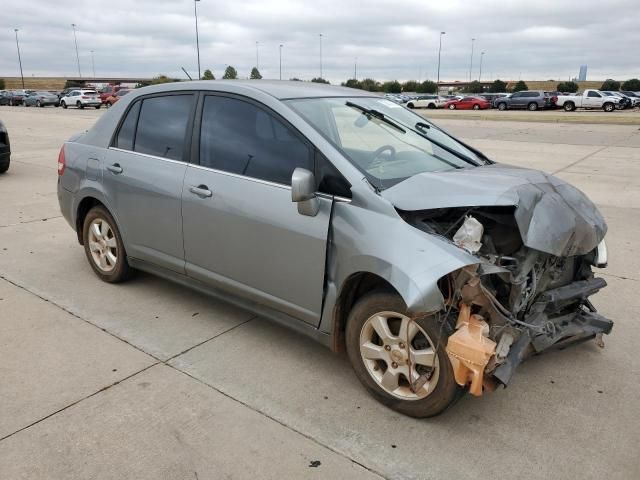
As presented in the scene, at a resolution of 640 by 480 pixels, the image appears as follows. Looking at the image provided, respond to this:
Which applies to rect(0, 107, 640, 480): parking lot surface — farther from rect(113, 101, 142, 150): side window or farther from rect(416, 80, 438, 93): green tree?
rect(416, 80, 438, 93): green tree

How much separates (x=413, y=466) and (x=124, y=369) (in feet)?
6.11

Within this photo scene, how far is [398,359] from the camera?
2928mm

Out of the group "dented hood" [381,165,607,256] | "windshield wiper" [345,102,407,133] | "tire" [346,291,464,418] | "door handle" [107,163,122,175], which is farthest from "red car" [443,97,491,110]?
"tire" [346,291,464,418]

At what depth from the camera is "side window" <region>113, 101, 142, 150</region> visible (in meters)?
4.39

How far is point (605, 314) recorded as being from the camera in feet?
13.9

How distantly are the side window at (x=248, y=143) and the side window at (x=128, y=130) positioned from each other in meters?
0.87

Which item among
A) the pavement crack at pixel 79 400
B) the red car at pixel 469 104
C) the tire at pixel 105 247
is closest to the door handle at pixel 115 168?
the tire at pixel 105 247

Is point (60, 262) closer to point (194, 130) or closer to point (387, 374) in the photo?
point (194, 130)

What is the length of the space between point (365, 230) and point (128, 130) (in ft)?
8.13

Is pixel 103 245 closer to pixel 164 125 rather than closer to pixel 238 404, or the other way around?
pixel 164 125

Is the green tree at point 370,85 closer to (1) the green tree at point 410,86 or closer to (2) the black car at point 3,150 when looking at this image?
(1) the green tree at point 410,86

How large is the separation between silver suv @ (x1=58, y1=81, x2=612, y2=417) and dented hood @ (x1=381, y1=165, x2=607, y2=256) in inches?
0.4

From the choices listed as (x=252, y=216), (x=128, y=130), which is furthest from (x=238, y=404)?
(x=128, y=130)

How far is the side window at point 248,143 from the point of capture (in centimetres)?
333
